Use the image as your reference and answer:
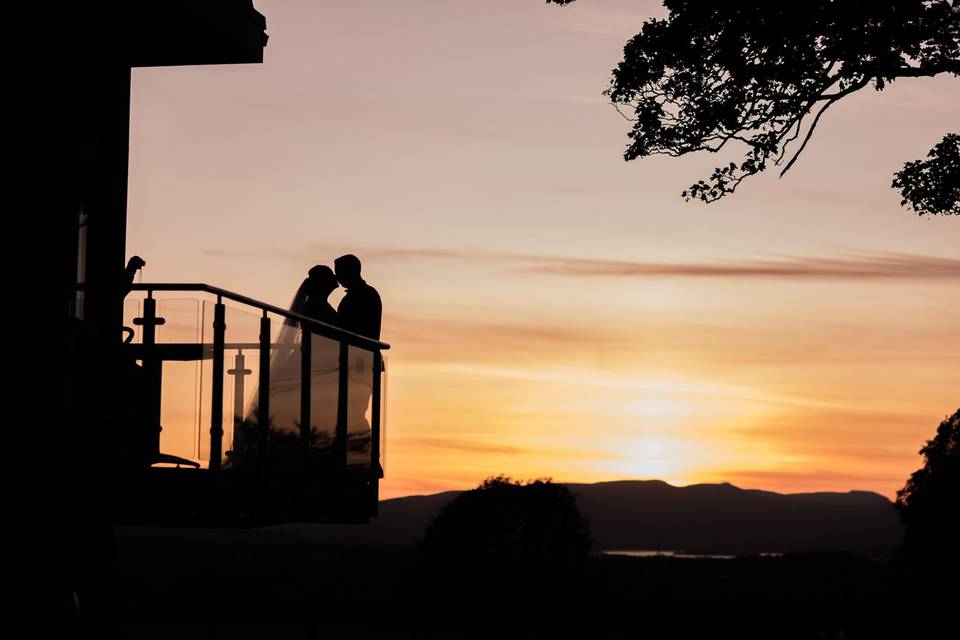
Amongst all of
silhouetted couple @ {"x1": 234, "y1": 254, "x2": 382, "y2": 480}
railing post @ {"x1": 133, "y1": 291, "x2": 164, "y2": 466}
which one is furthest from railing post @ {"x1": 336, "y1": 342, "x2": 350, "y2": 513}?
railing post @ {"x1": 133, "y1": 291, "x2": 164, "y2": 466}

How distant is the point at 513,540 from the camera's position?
27.6 m

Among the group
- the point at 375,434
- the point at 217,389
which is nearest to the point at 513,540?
the point at 375,434

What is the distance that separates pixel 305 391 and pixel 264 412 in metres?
1.03

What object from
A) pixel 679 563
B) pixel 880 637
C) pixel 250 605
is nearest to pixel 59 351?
pixel 880 637

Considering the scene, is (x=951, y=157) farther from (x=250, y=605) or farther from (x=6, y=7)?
(x=250, y=605)

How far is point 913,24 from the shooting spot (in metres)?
18.0

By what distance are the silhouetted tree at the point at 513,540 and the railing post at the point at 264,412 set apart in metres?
15.1

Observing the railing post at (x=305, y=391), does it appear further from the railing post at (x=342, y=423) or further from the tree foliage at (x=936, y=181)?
the tree foliage at (x=936, y=181)

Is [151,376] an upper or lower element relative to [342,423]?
upper

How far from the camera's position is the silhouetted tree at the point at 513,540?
88.8ft

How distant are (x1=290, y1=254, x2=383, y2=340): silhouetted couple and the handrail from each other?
0.17m

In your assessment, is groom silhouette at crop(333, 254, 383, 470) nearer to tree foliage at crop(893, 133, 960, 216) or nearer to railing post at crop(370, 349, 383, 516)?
railing post at crop(370, 349, 383, 516)

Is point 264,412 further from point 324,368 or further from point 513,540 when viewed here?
point 513,540

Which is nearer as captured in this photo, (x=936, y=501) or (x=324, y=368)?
(x=324, y=368)
